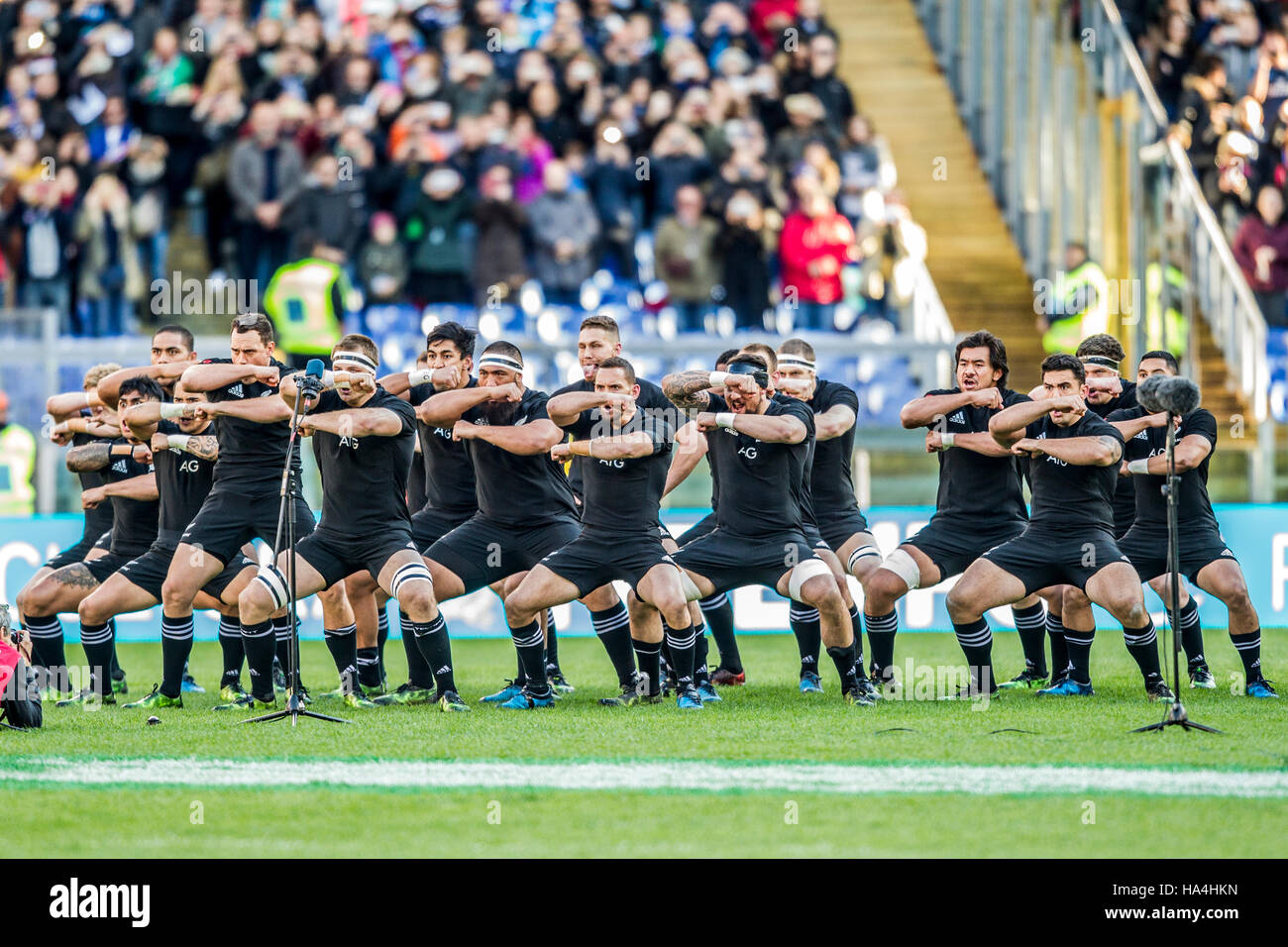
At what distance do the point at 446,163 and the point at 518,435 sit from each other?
24.8 feet

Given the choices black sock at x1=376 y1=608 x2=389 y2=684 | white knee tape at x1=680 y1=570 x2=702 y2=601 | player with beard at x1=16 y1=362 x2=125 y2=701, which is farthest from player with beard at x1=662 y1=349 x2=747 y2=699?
player with beard at x1=16 y1=362 x2=125 y2=701

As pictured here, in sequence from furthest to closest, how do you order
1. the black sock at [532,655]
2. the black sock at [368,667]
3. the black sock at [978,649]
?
the black sock at [368,667], the black sock at [978,649], the black sock at [532,655]

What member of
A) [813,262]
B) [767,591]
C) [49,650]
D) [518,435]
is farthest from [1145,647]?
[813,262]

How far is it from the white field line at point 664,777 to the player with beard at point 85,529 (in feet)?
9.24

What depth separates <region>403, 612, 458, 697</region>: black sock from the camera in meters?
9.77

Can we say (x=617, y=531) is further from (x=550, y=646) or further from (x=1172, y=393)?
(x=1172, y=393)

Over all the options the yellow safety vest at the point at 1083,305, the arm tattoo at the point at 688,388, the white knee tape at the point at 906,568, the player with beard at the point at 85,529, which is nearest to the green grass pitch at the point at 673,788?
the white knee tape at the point at 906,568

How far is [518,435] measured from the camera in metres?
10.1

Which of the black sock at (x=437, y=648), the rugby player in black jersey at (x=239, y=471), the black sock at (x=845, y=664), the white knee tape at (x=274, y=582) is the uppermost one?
the rugby player in black jersey at (x=239, y=471)

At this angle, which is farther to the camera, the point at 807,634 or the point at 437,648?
the point at 807,634

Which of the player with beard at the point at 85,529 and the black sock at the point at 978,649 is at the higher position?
the player with beard at the point at 85,529

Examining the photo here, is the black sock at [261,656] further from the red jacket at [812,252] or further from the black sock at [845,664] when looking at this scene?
the red jacket at [812,252]

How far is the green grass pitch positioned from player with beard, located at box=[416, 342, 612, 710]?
0.37 metres

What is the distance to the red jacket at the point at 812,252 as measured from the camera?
56.2ft
